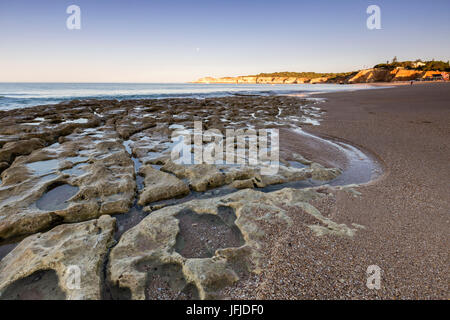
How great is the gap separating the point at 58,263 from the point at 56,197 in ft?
5.54

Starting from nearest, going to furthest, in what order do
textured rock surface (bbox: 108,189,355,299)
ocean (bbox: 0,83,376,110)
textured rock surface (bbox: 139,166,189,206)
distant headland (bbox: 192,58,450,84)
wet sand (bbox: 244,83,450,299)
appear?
1. wet sand (bbox: 244,83,450,299)
2. textured rock surface (bbox: 108,189,355,299)
3. textured rock surface (bbox: 139,166,189,206)
4. ocean (bbox: 0,83,376,110)
5. distant headland (bbox: 192,58,450,84)

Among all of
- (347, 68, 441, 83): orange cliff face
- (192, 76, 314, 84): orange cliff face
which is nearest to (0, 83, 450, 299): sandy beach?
(347, 68, 441, 83): orange cliff face

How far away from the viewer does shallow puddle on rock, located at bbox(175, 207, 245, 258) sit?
2131 millimetres

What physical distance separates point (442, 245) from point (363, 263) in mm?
881

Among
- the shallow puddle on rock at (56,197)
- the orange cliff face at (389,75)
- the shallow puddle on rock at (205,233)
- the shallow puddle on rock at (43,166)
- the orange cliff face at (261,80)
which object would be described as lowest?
the shallow puddle on rock at (205,233)

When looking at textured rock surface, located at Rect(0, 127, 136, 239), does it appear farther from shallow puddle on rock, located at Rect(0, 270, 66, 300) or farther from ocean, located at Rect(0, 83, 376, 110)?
ocean, located at Rect(0, 83, 376, 110)

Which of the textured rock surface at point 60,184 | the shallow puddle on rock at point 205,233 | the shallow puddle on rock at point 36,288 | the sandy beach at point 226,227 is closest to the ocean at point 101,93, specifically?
the textured rock surface at point 60,184

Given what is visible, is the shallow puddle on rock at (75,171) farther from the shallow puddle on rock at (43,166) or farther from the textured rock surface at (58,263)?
the textured rock surface at (58,263)

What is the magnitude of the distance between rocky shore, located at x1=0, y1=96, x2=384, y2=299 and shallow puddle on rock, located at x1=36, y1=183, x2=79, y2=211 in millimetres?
15

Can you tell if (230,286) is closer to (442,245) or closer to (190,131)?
(442,245)

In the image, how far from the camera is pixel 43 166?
418cm

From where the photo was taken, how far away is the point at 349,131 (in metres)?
7.16

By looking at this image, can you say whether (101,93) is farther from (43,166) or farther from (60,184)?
Result: (60,184)

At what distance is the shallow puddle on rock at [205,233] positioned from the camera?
2131mm
